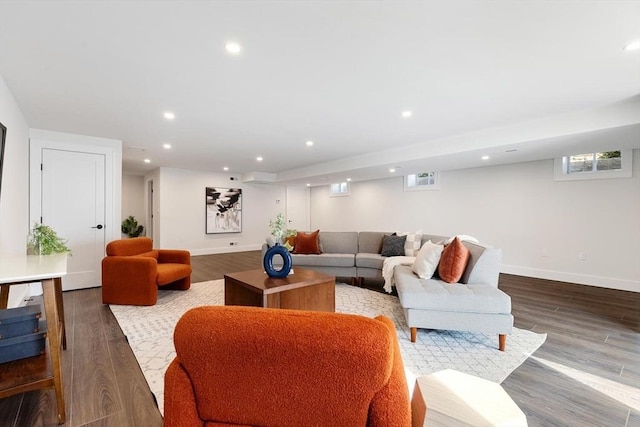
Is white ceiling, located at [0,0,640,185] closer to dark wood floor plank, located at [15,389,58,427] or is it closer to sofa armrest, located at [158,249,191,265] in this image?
sofa armrest, located at [158,249,191,265]

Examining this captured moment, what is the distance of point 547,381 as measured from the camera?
2.04m


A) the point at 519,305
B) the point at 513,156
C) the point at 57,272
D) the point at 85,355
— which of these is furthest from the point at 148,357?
the point at 513,156

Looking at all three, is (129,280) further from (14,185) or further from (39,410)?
(39,410)

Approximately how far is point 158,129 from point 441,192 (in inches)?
229

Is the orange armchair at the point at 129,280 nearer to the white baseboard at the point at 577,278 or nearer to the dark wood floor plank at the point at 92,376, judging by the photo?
the dark wood floor plank at the point at 92,376

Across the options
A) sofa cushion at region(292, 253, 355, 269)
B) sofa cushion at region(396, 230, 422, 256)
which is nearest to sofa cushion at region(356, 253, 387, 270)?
sofa cushion at region(292, 253, 355, 269)

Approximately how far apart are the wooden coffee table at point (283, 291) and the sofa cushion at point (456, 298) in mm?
801

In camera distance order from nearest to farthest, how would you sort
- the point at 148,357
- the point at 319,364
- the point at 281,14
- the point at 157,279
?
the point at 319,364 → the point at 281,14 → the point at 148,357 → the point at 157,279

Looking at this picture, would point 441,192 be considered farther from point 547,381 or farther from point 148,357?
point 148,357

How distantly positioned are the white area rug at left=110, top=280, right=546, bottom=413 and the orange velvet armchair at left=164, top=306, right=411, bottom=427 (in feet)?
Result: 4.29

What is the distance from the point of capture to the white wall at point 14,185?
2.65 m

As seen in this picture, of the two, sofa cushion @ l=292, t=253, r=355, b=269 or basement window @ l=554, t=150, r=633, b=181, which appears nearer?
basement window @ l=554, t=150, r=633, b=181

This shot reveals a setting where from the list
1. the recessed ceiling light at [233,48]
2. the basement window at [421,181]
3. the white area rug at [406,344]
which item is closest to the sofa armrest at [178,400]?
the white area rug at [406,344]

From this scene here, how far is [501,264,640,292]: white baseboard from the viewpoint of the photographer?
14.3ft
